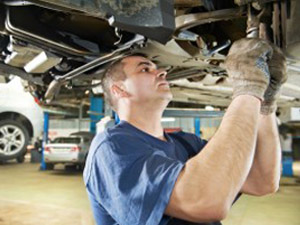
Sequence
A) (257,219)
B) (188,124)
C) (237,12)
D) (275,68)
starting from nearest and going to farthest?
(275,68) → (237,12) → (257,219) → (188,124)

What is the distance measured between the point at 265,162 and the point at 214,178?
419 millimetres

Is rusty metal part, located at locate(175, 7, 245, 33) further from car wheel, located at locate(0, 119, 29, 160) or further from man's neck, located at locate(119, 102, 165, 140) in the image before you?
car wheel, located at locate(0, 119, 29, 160)

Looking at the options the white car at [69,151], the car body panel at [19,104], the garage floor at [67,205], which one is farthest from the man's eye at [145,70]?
the white car at [69,151]

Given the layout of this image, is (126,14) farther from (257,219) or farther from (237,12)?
(257,219)

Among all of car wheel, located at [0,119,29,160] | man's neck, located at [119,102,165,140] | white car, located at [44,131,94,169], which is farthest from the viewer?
white car, located at [44,131,94,169]

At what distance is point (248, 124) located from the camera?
0.78 meters

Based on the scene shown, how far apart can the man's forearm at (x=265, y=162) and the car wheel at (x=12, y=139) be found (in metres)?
4.92

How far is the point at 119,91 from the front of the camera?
1.08 m

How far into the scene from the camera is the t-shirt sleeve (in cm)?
69

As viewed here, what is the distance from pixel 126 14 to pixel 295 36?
1.88 feet

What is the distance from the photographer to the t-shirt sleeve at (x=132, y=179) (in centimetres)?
69

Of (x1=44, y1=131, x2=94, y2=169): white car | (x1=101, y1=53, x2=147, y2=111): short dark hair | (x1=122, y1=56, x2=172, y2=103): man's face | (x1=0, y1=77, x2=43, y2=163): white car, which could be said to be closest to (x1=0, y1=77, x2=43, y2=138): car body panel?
(x1=0, y1=77, x2=43, y2=163): white car

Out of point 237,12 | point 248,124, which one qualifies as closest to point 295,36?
point 237,12

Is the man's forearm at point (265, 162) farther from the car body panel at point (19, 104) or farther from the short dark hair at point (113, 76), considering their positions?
the car body panel at point (19, 104)
